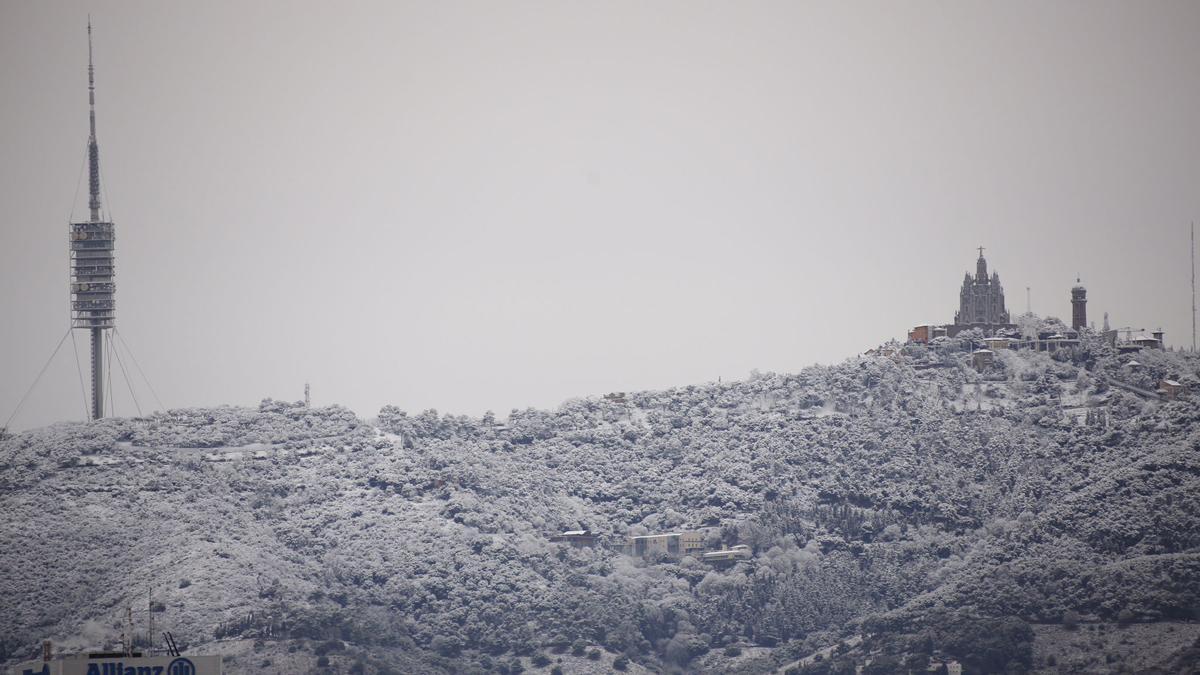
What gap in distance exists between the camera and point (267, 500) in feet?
643

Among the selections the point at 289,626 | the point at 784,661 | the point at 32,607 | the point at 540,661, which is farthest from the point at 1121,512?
the point at 32,607

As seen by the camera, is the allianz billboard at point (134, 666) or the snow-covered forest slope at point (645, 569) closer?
the allianz billboard at point (134, 666)

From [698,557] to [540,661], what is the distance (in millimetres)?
25060

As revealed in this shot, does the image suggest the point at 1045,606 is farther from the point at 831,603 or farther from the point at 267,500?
the point at 267,500

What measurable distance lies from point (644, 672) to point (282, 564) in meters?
30.1

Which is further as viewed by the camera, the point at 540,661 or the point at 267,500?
the point at 267,500

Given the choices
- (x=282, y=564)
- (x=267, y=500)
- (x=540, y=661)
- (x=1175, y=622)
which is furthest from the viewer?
(x=267, y=500)

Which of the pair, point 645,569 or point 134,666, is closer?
point 134,666

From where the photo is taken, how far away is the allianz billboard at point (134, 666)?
102625mm

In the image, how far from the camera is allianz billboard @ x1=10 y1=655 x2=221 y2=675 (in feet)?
337

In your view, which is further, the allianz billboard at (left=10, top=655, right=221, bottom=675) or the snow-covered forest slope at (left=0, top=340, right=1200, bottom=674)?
the snow-covered forest slope at (left=0, top=340, right=1200, bottom=674)

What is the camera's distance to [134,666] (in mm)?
102812

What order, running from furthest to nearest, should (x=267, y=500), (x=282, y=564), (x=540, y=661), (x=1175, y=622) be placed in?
(x=267, y=500)
(x=282, y=564)
(x=540, y=661)
(x=1175, y=622)

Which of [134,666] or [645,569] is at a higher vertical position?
[134,666]
